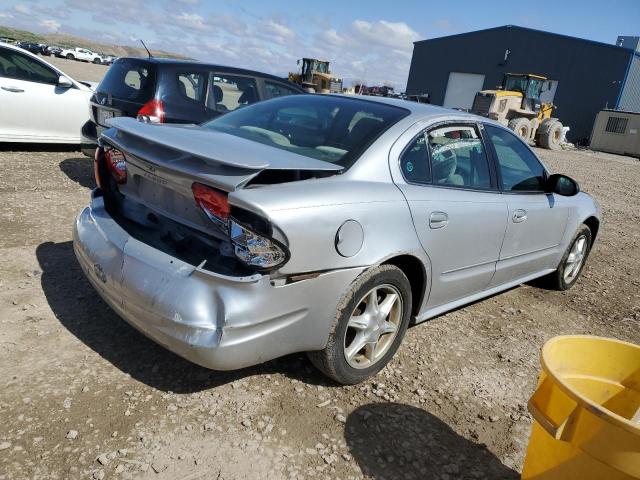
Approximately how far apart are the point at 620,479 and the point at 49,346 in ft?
8.94

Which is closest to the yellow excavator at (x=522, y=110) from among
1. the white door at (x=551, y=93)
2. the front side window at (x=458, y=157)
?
the white door at (x=551, y=93)

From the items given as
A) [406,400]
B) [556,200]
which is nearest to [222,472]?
[406,400]

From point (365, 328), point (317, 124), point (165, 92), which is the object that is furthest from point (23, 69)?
point (365, 328)

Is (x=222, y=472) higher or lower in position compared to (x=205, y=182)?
lower

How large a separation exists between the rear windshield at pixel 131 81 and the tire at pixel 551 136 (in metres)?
19.8

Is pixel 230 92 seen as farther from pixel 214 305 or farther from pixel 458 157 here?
pixel 214 305

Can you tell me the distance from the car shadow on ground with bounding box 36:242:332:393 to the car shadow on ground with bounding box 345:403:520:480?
389 millimetres

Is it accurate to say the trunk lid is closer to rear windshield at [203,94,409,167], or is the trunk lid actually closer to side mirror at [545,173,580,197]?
rear windshield at [203,94,409,167]

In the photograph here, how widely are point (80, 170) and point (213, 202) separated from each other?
17.8ft

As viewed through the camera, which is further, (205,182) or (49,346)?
(49,346)

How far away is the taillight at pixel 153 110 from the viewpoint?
558 centimetres

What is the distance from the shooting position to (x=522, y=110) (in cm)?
2114

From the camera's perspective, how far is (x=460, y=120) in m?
3.33

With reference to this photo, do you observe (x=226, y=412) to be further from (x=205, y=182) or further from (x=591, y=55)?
(x=591, y=55)
